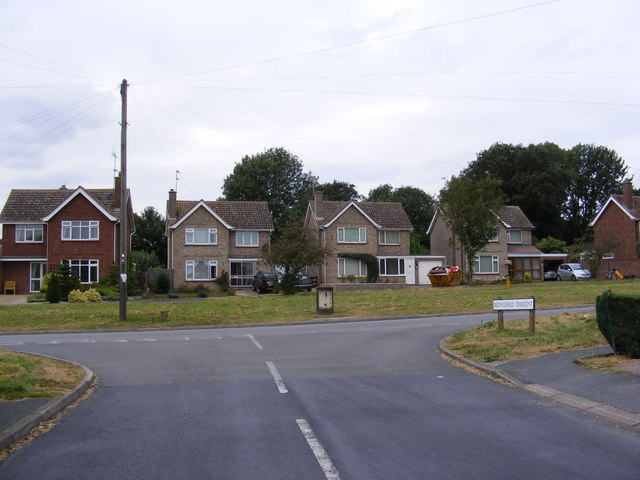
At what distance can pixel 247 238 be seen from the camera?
54469mm

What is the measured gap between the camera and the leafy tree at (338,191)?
8712 cm

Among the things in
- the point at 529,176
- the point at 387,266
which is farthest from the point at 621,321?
the point at 529,176

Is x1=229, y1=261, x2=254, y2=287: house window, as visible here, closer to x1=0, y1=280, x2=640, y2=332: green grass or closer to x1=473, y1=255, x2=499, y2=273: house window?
x1=0, y1=280, x2=640, y2=332: green grass

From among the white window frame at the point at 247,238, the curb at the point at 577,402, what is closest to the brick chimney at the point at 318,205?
the white window frame at the point at 247,238

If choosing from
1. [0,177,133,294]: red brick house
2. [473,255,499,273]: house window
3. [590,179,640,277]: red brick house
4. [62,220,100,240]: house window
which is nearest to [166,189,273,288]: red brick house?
[0,177,133,294]: red brick house

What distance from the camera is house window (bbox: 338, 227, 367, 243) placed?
180 feet

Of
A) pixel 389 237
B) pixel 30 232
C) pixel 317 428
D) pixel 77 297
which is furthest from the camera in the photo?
pixel 389 237

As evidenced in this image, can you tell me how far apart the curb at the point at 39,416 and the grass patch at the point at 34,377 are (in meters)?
0.18

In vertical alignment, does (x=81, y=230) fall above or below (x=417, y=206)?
below

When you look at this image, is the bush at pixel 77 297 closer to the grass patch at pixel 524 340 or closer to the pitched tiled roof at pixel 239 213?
the pitched tiled roof at pixel 239 213

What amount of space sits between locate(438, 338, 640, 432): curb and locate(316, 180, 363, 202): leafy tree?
75.3 metres

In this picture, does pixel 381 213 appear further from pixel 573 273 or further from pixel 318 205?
pixel 573 273

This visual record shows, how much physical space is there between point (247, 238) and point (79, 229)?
45.4 feet

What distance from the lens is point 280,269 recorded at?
1567 inches
